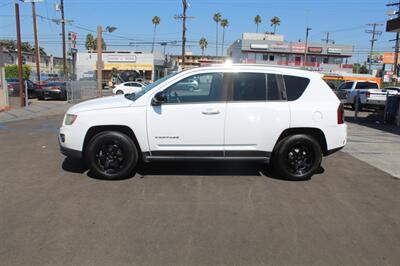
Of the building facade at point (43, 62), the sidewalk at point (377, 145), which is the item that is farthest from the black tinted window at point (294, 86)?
the building facade at point (43, 62)

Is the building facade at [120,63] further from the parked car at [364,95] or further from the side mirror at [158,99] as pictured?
the side mirror at [158,99]

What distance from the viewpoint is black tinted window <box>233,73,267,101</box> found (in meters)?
5.91

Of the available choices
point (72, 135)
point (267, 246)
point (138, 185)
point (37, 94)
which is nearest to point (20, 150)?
point (72, 135)

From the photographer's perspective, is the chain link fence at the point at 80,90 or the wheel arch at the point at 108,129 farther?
the chain link fence at the point at 80,90

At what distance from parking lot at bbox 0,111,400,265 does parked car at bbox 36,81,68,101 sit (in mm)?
19428

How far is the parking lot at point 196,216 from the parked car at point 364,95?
12146 mm

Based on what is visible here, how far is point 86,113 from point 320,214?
147 inches

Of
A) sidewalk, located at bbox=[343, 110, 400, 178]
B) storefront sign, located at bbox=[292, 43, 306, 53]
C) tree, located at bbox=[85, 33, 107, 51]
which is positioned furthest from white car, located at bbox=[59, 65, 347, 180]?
tree, located at bbox=[85, 33, 107, 51]

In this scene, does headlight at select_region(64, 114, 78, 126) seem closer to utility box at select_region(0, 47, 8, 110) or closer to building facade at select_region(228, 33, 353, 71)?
utility box at select_region(0, 47, 8, 110)

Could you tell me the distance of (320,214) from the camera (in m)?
4.70

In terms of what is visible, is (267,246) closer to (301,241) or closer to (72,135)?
(301,241)

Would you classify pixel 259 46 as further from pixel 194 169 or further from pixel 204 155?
pixel 204 155

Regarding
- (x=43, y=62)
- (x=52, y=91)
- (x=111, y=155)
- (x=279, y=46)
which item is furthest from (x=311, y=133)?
(x=43, y=62)

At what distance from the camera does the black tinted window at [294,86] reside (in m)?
6.00
